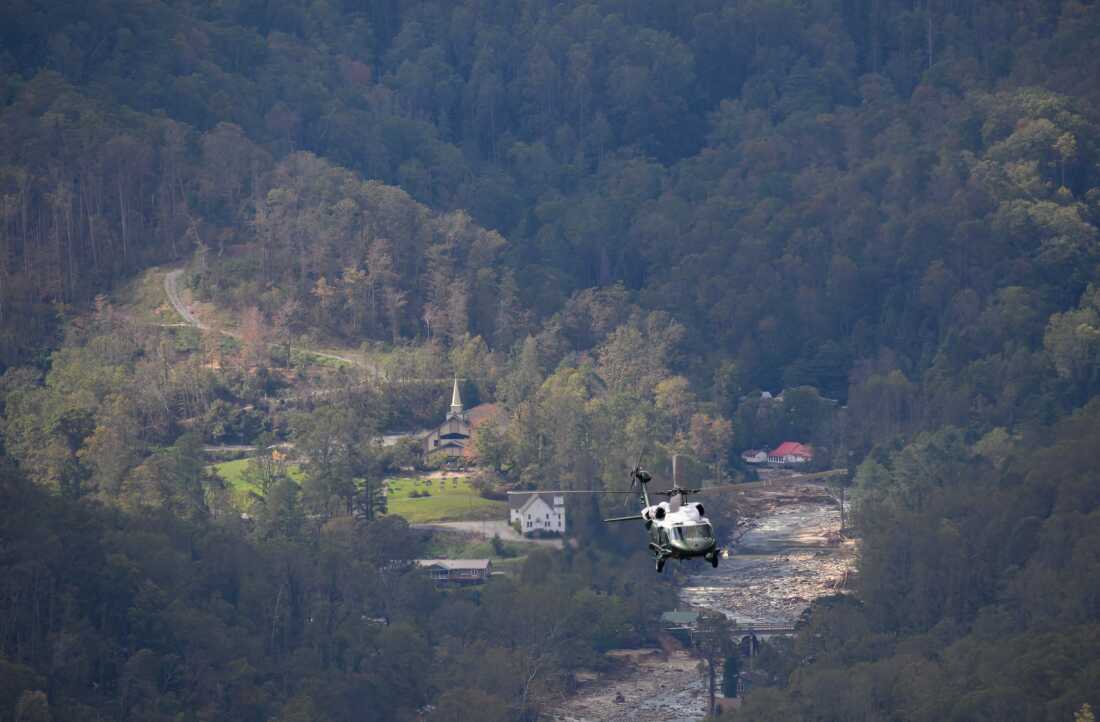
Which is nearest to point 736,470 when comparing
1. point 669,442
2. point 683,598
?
point 669,442

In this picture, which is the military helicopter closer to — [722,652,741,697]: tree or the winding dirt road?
[722,652,741,697]: tree

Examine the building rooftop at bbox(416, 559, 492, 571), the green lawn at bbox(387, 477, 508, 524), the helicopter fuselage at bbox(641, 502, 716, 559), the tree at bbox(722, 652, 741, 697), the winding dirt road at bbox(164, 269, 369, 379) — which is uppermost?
the winding dirt road at bbox(164, 269, 369, 379)

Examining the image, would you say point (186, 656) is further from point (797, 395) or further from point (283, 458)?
point (797, 395)

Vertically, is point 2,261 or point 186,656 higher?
point 2,261

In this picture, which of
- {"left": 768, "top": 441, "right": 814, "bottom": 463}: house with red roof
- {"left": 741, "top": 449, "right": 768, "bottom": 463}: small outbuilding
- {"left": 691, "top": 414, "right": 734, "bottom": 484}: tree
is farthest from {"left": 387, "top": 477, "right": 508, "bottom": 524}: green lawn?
{"left": 768, "top": 441, "right": 814, "bottom": 463}: house with red roof

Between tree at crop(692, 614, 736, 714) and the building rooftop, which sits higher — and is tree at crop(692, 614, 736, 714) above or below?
below

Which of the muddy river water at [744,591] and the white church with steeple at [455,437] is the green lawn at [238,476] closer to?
the white church with steeple at [455,437]

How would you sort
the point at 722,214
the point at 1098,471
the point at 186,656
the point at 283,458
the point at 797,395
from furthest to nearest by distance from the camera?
the point at 722,214 < the point at 797,395 < the point at 283,458 < the point at 1098,471 < the point at 186,656
